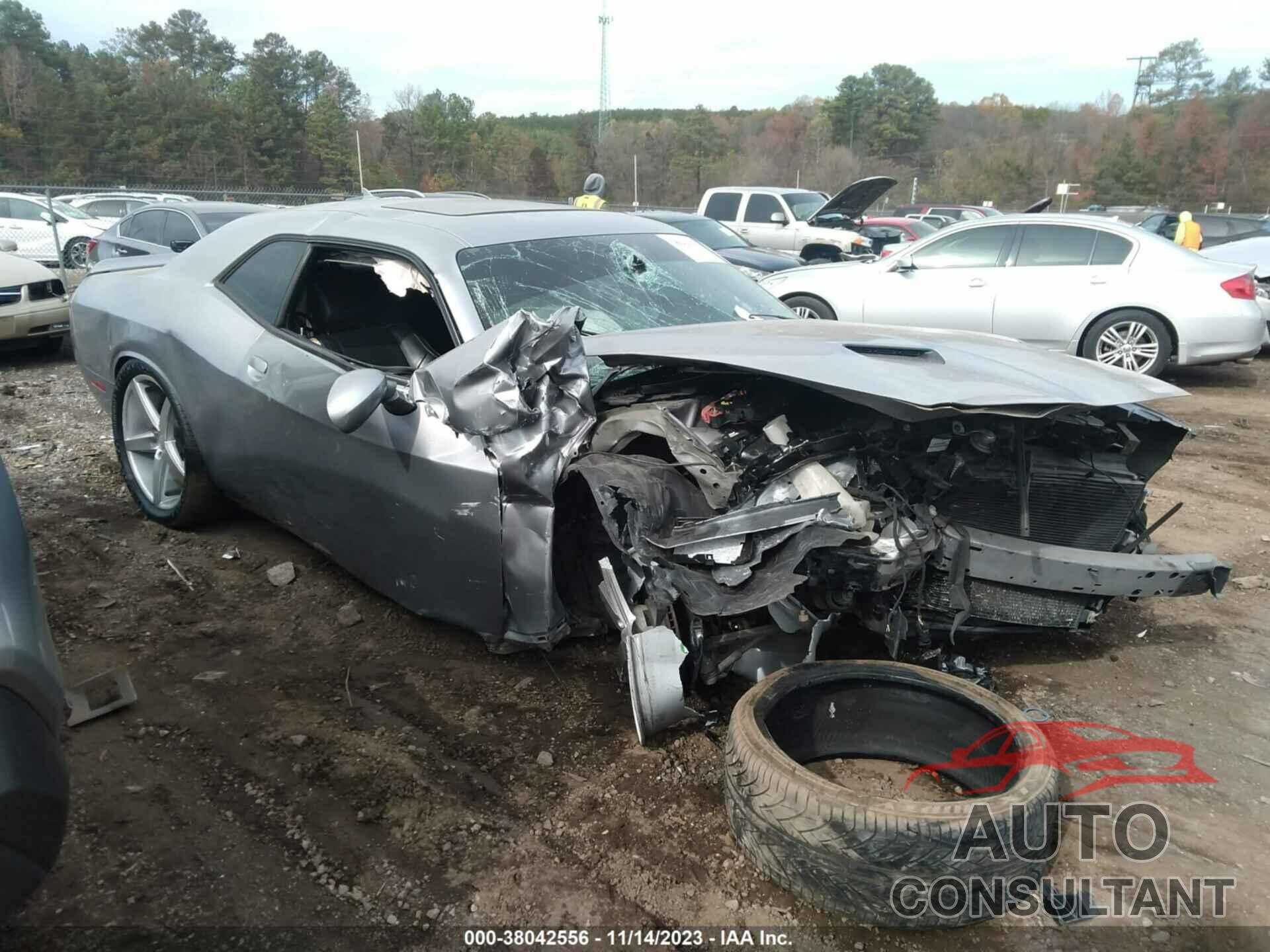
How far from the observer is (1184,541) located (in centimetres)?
442

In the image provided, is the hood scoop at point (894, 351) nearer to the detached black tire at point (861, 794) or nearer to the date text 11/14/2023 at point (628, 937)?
the detached black tire at point (861, 794)

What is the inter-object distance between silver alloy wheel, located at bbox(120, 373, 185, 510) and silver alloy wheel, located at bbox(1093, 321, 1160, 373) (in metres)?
7.40

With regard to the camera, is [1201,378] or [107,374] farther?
[1201,378]

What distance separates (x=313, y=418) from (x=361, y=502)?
0.39m

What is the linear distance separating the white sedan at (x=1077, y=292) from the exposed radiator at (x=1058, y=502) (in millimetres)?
4876

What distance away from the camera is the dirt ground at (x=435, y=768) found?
2.07 metres

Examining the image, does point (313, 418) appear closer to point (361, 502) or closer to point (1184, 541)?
point (361, 502)

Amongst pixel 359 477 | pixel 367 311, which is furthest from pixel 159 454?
pixel 359 477

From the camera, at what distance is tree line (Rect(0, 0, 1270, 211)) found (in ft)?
105

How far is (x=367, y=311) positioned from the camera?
397 cm

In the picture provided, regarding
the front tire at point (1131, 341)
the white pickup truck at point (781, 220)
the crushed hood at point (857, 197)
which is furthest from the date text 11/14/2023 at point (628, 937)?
the white pickup truck at point (781, 220)

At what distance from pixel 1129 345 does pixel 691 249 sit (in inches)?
221

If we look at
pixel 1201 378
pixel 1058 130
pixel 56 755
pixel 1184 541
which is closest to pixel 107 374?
pixel 56 755

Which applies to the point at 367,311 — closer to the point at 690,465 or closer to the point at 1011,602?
the point at 690,465
